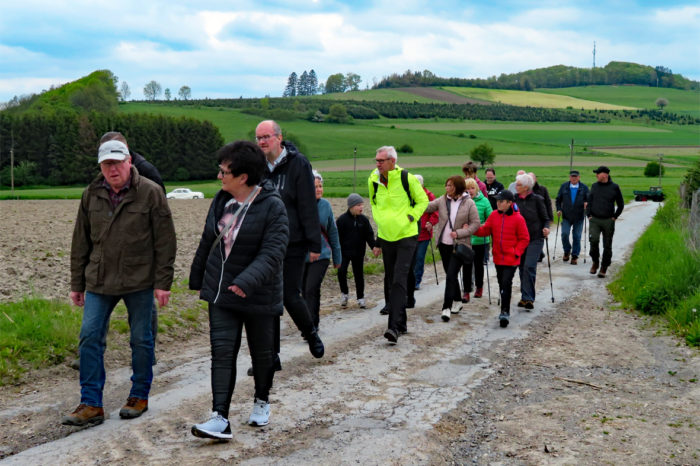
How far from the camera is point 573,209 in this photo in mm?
16812

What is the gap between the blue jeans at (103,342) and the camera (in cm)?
558

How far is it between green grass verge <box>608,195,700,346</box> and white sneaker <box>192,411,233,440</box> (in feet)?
19.0

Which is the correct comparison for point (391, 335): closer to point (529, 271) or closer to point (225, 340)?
point (225, 340)

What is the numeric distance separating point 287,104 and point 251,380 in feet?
439

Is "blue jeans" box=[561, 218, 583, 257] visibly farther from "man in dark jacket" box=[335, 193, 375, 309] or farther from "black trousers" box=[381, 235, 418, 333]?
"black trousers" box=[381, 235, 418, 333]

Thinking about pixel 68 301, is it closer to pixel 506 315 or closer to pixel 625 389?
pixel 506 315

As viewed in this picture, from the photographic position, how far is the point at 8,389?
6547mm

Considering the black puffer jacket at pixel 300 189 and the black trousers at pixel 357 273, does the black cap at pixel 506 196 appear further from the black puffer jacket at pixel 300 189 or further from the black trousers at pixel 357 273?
the black puffer jacket at pixel 300 189

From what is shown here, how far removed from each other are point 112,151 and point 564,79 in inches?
7466

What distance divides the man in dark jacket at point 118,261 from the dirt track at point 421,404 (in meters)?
0.41

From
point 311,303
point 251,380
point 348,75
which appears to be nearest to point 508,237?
point 311,303

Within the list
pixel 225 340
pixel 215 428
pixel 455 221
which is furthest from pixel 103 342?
pixel 455 221

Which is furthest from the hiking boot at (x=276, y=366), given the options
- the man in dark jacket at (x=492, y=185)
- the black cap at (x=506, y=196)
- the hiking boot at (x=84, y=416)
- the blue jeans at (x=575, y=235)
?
the blue jeans at (x=575, y=235)

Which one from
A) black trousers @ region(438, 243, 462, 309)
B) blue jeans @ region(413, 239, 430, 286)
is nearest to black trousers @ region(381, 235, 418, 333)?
black trousers @ region(438, 243, 462, 309)
